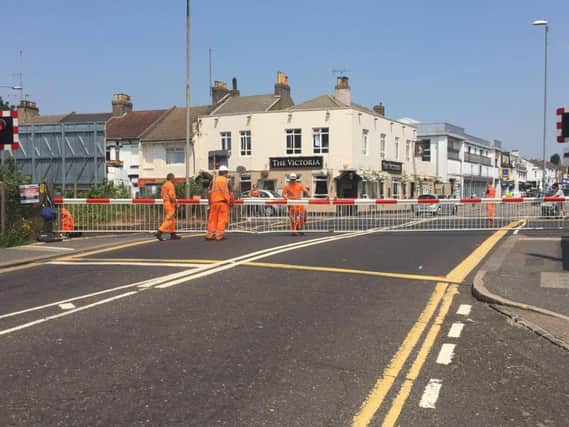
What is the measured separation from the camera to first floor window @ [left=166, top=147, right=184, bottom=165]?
1917 inches

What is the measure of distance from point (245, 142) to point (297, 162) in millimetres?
4823

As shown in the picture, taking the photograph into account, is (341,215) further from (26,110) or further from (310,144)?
(26,110)

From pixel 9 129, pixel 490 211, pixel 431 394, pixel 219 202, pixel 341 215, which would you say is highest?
pixel 9 129

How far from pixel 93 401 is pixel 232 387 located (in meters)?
1.01

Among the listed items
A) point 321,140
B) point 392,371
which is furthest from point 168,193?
point 321,140

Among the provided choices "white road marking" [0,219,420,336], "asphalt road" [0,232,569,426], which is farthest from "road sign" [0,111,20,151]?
"white road marking" [0,219,420,336]

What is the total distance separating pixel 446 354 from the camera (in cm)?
559

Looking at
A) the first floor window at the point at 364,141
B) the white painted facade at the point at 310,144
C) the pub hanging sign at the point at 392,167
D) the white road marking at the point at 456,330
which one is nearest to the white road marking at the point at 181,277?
the white road marking at the point at 456,330

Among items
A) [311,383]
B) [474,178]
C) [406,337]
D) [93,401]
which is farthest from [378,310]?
[474,178]

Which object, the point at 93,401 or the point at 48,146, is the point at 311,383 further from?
the point at 48,146

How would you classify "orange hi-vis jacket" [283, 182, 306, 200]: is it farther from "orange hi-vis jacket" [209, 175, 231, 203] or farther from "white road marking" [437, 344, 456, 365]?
"white road marking" [437, 344, 456, 365]

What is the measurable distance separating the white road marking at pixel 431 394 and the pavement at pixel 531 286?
1.65 meters

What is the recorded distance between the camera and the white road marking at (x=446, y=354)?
5384 millimetres

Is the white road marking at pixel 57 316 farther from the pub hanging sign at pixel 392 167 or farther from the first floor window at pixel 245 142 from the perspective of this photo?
the pub hanging sign at pixel 392 167
